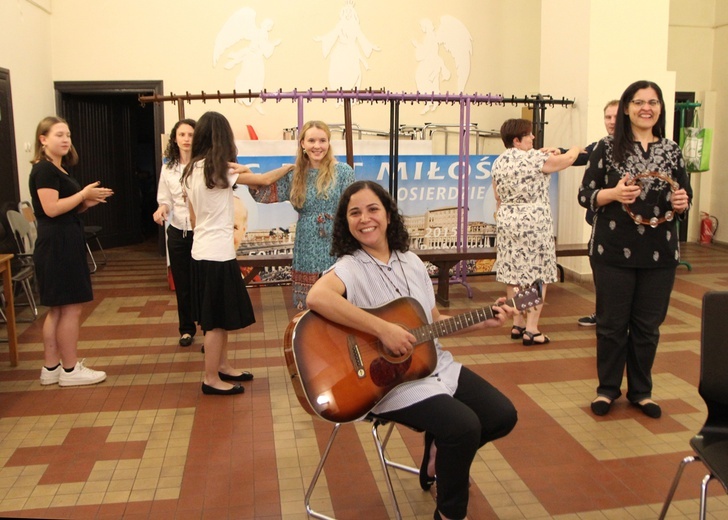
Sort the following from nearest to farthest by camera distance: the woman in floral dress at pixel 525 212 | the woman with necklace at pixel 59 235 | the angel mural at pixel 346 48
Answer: the woman with necklace at pixel 59 235 → the woman in floral dress at pixel 525 212 → the angel mural at pixel 346 48

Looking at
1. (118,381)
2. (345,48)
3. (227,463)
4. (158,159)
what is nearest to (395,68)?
(345,48)

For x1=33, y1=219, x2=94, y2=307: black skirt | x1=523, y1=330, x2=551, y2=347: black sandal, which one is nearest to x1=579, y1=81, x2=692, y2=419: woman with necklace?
x1=523, y1=330, x2=551, y2=347: black sandal

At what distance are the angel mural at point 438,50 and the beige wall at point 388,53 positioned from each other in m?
0.09

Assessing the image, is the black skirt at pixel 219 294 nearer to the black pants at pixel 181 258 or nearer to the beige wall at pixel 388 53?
the black pants at pixel 181 258

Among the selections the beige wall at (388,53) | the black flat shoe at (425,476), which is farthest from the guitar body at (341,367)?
the beige wall at (388,53)

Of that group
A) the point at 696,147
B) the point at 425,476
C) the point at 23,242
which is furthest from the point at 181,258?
the point at 696,147

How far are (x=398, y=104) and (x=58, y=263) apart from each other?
3733 millimetres

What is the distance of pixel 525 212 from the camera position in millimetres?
5184

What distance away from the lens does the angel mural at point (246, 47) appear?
29.6 feet

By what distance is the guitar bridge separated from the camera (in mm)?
2506

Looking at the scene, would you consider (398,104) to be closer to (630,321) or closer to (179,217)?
(179,217)

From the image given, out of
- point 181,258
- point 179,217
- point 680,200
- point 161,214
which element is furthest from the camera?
point 161,214

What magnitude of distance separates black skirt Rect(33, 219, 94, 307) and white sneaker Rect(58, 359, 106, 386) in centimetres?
50

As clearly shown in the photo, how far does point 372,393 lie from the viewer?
2.51 meters
